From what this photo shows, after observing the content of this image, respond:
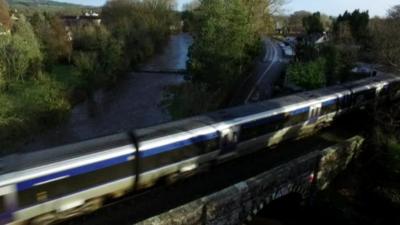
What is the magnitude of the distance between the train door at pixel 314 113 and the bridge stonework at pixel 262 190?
2.43 metres

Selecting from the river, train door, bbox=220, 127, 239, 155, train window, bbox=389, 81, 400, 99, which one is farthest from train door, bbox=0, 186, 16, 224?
train window, bbox=389, 81, 400, 99

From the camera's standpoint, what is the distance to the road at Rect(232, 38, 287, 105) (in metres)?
31.6

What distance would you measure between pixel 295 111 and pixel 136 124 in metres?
14.8

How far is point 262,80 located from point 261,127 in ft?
74.8

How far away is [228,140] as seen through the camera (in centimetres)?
1494

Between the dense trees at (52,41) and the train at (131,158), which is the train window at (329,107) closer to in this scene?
the train at (131,158)

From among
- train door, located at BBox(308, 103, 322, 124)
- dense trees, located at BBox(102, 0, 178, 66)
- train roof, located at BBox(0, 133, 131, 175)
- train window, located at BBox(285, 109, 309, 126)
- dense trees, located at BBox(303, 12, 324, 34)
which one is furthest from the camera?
dense trees, located at BBox(303, 12, 324, 34)

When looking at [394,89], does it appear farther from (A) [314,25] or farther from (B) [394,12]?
(A) [314,25]

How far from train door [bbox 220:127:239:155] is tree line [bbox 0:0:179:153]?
572 inches

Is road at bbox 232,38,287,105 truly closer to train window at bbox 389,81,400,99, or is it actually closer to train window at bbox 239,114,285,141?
train window at bbox 389,81,400,99

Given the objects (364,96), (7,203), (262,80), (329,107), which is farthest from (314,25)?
(7,203)

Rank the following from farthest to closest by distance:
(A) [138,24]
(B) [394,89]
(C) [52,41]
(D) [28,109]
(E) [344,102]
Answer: (A) [138,24]
(C) [52,41]
(B) [394,89]
(D) [28,109]
(E) [344,102]

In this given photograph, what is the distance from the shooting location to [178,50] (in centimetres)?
6562

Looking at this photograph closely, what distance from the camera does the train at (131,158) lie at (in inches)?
410
